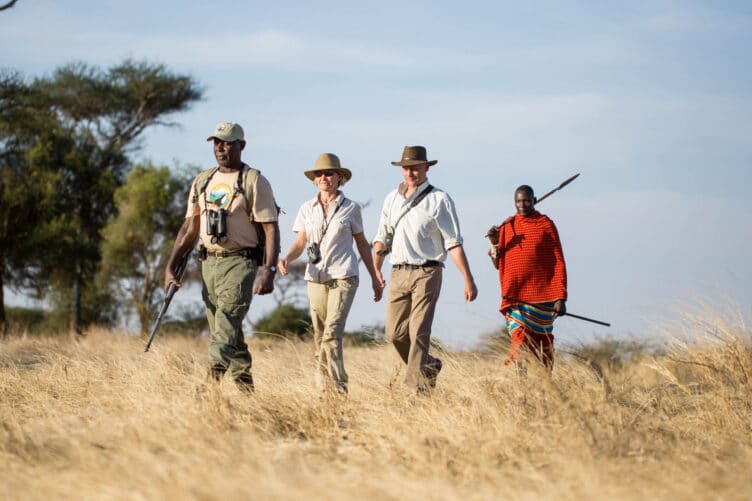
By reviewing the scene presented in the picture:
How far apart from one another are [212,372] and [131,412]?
0.95m

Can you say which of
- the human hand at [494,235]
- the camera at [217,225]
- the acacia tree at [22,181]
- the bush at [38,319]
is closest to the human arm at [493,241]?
the human hand at [494,235]

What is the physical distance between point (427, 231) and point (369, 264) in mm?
538

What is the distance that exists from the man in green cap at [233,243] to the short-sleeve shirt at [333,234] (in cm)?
58

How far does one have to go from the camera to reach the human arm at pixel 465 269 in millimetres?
8055

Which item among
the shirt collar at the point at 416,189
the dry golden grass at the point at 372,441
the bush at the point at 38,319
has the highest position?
the shirt collar at the point at 416,189

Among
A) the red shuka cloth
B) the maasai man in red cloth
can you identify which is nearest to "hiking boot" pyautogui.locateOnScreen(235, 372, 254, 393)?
the maasai man in red cloth

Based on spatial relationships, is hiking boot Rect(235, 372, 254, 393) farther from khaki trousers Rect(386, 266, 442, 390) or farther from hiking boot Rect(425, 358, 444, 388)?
hiking boot Rect(425, 358, 444, 388)

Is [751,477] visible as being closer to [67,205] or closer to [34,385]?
[34,385]

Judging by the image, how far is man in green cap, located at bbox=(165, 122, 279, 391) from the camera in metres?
7.24

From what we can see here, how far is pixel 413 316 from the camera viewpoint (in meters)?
8.01

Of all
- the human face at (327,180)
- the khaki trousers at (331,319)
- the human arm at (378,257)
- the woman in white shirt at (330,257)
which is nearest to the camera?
the khaki trousers at (331,319)

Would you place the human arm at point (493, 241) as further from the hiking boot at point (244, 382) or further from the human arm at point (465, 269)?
the hiking boot at point (244, 382)

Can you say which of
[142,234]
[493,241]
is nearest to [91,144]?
[142,234]

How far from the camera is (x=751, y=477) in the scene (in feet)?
14.8
